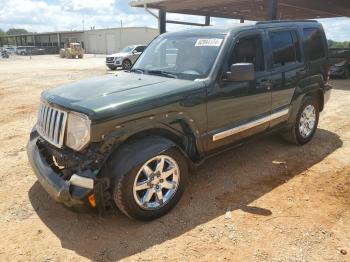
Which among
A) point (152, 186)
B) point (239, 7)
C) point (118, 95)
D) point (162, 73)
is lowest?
point (152, 186)

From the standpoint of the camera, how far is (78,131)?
131 inches

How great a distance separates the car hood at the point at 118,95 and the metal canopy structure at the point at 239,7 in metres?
10.1

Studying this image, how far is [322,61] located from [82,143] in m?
4.39

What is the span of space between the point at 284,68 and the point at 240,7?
13162mm

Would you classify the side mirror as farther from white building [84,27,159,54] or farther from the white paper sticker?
white building [84,27,159,54]

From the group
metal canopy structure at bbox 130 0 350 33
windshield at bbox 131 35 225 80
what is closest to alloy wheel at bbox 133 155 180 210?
windshield at bbox 131 35 225 80

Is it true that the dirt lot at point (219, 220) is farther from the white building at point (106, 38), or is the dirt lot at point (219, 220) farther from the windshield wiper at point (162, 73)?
the white building at point (106, 38)

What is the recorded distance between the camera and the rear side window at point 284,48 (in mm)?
4867

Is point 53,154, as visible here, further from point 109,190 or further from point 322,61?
point 322,61

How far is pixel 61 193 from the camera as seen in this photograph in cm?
324

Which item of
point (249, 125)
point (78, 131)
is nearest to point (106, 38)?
point (249, 125)

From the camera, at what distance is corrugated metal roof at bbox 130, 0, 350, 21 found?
14883mm

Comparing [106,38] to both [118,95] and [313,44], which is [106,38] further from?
[118,95]

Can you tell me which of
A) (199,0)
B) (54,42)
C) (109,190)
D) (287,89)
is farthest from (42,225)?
(54,42)
